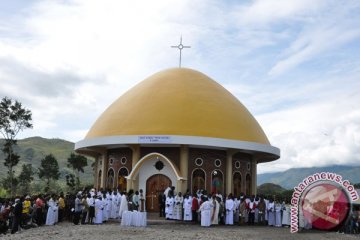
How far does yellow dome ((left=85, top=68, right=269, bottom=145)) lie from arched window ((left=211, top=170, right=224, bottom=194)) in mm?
2254

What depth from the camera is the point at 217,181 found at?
958 inches

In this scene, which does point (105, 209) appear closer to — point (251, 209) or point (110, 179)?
point (110, 179)

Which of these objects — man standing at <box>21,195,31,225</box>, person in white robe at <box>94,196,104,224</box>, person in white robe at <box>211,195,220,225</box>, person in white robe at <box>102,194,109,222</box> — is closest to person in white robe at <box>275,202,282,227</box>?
person in white robe at <box>211,195,220,225</box>

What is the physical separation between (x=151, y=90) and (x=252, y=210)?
29.9ft

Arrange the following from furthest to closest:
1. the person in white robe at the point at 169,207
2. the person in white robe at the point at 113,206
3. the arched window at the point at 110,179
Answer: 1. the arched window at the point at 110,179
2. the person in white robe at the point at 113,206
3. the person in white robe at the point at 169,207

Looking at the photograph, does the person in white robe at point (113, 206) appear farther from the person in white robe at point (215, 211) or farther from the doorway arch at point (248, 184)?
the doorway arch at point (248, 184)

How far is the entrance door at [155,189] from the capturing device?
2327 cm

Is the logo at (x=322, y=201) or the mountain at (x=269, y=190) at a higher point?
the mountain at (x=269, y=190)

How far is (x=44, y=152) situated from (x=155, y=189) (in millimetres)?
121160

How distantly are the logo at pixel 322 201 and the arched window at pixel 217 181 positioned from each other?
6283 millimetres

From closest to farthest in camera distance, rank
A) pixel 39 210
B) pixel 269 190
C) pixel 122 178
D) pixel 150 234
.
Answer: pixel 150 234 < pixel 39 210 < pixel 122 178 < pixel 269 190

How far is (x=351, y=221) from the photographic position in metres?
18.6

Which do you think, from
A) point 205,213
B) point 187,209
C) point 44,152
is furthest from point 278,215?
point 44,152

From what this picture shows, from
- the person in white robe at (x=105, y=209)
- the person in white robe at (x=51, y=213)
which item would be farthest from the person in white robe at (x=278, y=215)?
the person in white robe at (x=51, y=213)
